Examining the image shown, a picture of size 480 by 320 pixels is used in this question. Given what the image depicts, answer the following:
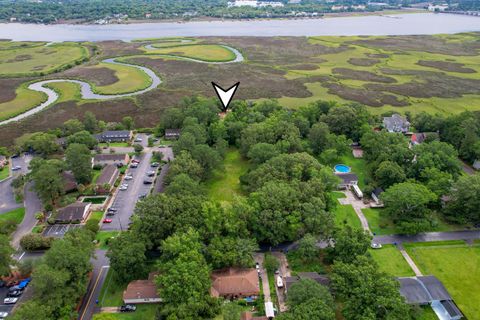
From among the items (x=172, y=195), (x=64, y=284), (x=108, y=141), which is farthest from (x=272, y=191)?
(x=108, y=141)

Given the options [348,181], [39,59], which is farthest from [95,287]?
[39,59]

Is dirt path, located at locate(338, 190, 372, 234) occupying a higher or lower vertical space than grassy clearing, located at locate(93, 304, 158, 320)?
higher

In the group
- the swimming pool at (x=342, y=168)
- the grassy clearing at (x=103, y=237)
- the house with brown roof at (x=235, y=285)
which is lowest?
the grassy clearing at (x=103, y=237)

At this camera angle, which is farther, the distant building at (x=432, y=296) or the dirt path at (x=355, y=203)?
the dirt path at (x=355, y=203)

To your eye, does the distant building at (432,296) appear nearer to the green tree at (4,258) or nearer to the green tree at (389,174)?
the green tree at (389,174)

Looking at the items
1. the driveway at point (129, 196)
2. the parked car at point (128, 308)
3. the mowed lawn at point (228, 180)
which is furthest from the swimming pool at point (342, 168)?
the parked car at point (128, 308)

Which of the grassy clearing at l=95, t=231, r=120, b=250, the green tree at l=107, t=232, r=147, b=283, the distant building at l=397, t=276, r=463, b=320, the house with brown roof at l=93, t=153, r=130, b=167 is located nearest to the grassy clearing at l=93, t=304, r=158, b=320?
the green tree at l=107, t=232, r=147, b=283

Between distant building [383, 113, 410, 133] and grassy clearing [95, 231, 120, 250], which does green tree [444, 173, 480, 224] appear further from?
grassy clearing [95, 231, 120, 250]
